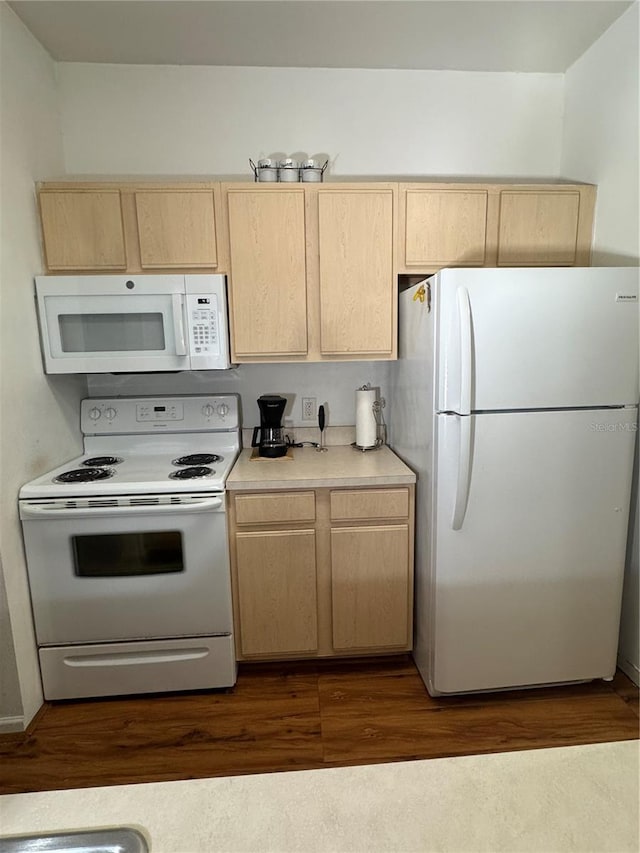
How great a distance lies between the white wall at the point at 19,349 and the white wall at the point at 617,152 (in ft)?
8.09

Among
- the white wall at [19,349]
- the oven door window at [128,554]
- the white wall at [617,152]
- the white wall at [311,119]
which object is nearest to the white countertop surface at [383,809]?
the oven door window at [128,554]

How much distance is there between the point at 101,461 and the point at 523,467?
1.85 m

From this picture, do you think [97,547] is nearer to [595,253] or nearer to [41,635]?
[41,635]

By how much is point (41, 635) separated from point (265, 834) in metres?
1.66

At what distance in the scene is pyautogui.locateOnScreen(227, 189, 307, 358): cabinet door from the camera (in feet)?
6.57

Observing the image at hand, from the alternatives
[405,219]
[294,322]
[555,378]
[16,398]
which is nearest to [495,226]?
[405,219]

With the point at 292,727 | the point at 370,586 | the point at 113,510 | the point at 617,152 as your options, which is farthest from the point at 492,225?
the point at 292,727

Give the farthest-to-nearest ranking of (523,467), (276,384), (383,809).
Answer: (276,384)
(523,467)
(383,809)

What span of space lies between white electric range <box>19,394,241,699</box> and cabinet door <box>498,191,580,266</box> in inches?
65.9

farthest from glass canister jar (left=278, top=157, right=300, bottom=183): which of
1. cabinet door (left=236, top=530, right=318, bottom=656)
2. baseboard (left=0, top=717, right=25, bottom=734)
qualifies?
baseboard (left=0, top=717, right=25, bottom=734)

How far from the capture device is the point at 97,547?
1.85 m

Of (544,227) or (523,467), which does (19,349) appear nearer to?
(523,467)

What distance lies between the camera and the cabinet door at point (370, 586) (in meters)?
1.98

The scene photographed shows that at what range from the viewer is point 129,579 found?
1.85 metres
